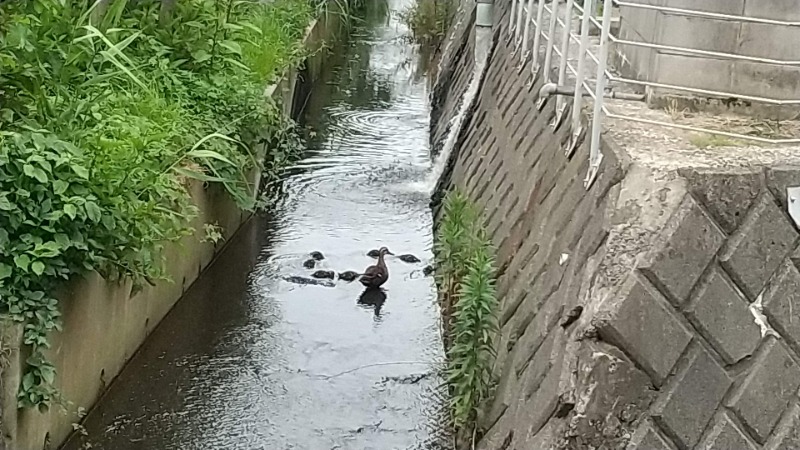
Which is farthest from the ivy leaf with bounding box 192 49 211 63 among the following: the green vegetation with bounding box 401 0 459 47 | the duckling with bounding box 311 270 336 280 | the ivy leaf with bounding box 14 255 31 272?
the green vegetation with bounding box 401 0 459 47

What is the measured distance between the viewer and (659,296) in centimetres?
356

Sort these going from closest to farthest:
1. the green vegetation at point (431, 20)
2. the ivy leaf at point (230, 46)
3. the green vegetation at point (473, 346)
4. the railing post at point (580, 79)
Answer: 1. the railing post at point (580, 79)
2. the green vegetation at point (473, 346)
3. the ivy leaf at point (230, 46)
4. the green vegetation at point (431, 20)

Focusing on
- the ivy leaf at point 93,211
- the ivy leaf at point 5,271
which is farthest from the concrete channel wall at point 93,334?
the ivy leaf at point 93,211

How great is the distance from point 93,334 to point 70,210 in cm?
100

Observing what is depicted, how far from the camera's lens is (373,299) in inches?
300

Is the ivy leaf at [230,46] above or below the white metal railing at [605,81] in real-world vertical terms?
below

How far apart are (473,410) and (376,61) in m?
12.4

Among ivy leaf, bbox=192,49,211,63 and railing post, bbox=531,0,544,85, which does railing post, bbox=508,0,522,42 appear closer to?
railing post, bbox=531,0,544,85

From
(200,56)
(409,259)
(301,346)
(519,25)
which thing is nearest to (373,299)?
(409,259)

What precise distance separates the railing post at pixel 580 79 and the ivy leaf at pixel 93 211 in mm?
2447

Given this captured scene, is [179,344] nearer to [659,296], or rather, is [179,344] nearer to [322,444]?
[322,444]

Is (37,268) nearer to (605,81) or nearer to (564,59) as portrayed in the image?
(605,81)

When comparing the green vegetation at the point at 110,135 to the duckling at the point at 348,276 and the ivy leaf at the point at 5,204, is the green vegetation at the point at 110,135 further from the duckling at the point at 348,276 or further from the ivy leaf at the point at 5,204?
the duckling at the point at 348,276

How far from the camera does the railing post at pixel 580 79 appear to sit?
4746mm
